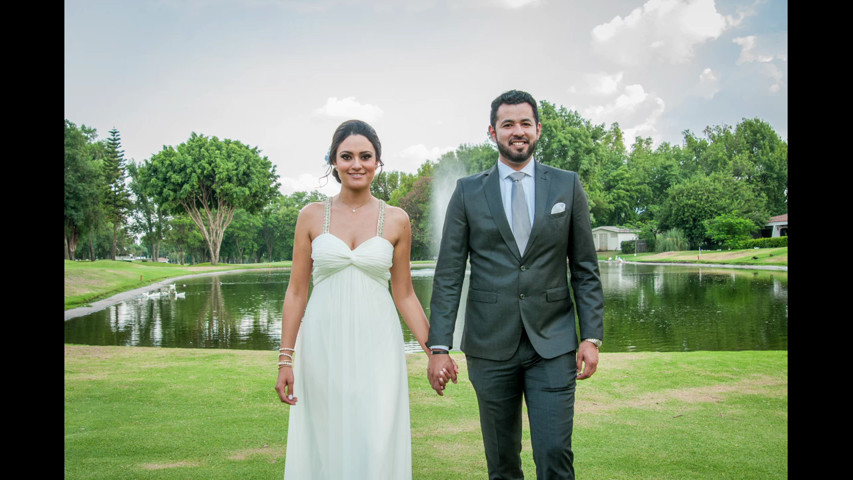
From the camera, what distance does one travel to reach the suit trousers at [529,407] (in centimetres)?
313

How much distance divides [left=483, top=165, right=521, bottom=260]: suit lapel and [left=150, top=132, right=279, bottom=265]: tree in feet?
162

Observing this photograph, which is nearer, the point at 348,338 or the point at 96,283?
the point at 348,338

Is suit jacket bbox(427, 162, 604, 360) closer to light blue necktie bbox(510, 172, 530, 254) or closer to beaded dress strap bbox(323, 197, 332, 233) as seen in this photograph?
light blue necktie bbox(510, 172, 530, 254)

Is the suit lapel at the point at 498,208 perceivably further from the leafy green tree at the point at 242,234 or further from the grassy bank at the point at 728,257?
the leafy green tree at the point at 242,234

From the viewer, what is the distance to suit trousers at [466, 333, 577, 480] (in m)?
3.13

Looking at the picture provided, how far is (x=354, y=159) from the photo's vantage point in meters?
3.52

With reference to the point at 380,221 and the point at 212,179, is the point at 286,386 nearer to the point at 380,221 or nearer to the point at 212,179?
the point at 380,221

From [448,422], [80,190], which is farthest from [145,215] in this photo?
[448,422]

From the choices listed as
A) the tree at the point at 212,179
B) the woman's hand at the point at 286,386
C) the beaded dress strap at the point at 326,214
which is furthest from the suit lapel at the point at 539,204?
the tree at the point at 212,179

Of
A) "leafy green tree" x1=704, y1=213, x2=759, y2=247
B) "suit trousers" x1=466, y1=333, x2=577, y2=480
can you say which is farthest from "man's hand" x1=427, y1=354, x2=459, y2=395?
"leafy green tree" x1=704, y1=213, x2=759, y2=247

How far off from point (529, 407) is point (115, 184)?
68822 millimetres

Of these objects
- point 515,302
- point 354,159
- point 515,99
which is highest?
point 515,99

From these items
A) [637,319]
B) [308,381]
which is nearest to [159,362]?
[308,381]

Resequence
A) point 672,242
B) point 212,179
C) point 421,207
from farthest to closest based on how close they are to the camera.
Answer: point 672,242 < point 421,207 < point 212,179
